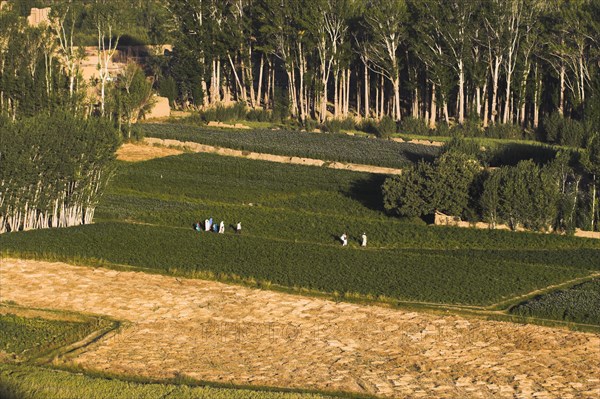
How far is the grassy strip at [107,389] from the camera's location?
38781 mm

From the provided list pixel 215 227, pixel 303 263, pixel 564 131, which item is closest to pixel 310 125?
pixel 564 131

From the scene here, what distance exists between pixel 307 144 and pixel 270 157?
444cm

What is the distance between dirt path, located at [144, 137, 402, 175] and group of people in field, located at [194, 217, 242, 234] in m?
18.0

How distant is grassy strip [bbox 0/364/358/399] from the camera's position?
3878 cm

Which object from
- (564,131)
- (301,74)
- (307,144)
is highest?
(301,74)

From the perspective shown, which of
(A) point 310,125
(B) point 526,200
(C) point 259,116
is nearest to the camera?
(B) point 526,200

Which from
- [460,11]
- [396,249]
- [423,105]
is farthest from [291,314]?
[423,105]

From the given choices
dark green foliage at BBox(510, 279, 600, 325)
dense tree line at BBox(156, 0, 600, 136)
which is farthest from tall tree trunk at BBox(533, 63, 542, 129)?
dark green foliage at BBox(510, 279, 600, 325)

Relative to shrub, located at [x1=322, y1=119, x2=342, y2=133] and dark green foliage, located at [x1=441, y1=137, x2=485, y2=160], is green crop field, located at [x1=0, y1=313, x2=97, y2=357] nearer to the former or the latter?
dark green foliage, located at [x1=441, y1=137, x2=485, y2=160]

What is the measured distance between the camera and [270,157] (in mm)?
88062

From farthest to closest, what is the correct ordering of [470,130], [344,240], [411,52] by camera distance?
[411,52]
[470,130]
[344,240]

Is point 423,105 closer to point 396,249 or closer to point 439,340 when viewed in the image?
point 396,249

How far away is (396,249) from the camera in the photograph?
2532 inches

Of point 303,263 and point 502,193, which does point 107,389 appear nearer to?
point 303,263
